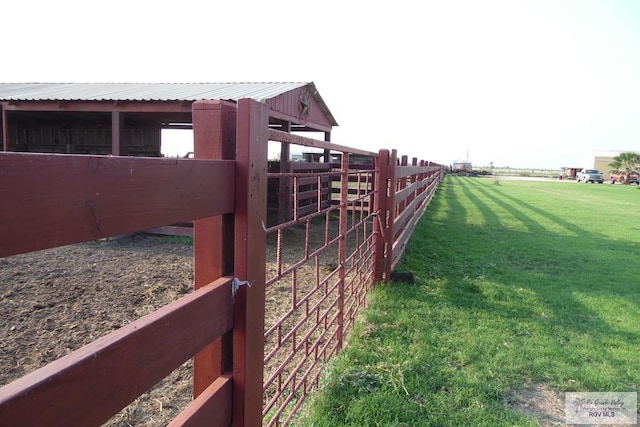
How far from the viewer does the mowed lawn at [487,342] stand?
2.69 m

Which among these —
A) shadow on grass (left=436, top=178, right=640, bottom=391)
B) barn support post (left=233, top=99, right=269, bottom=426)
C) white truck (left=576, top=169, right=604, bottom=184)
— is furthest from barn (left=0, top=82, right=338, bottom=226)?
white truck (left=576, top=169, right=604, bottom=184)

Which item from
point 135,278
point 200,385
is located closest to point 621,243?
point 135,278

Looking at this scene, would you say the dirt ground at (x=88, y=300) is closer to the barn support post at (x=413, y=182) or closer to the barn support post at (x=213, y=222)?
the barn support post at (x=213, y=222)

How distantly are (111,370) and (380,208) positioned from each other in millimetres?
4106

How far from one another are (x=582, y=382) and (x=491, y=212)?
34.2 ft

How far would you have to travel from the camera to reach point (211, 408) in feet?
4.52

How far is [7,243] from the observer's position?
2.47ft

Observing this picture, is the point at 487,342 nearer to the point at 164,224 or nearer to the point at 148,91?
the point at 164,224

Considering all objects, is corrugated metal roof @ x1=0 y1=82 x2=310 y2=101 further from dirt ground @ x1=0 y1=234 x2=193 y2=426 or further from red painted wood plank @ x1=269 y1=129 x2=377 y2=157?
red painted wood plank @ x1=269 y1=129 x2=377 y2=157

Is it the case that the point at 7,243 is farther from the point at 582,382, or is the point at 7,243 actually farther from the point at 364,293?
the point at 364,293

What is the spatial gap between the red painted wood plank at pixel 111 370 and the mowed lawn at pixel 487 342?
58.6 inches

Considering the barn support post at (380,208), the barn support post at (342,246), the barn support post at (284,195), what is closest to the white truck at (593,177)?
the barn support post at (284,195)

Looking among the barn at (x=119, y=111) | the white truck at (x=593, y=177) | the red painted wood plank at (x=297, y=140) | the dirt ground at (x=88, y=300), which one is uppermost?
the barn at (x=119, y=111)

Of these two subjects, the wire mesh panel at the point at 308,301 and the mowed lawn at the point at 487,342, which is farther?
the mowed lawn at the point at 487,342
